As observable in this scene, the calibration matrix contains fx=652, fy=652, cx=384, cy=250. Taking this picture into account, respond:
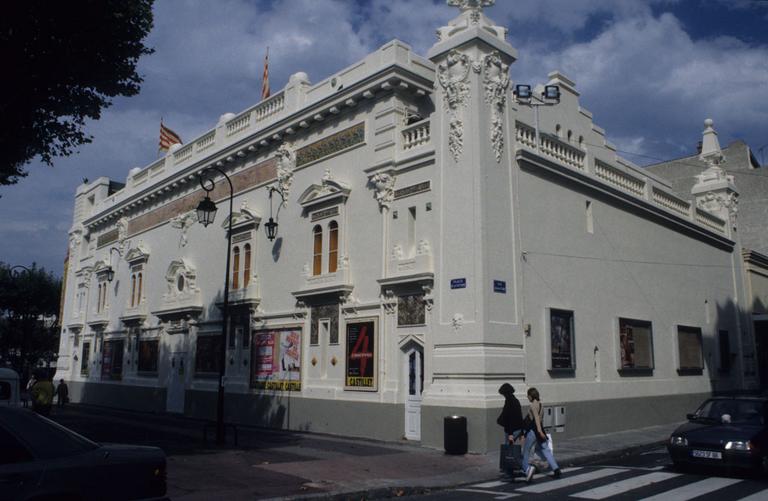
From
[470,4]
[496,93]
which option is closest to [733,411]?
[496,93]

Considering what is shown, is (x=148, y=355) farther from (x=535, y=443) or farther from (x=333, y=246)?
(x=535, y=443)

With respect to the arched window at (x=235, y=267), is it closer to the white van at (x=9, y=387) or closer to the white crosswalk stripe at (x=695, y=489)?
the white van at (x=9, y=387)

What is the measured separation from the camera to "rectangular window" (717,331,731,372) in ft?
87.2

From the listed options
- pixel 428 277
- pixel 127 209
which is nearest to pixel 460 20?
pixel 428 277

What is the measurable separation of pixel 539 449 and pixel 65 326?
3809cm

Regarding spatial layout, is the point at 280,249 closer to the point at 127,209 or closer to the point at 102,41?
the point at 102,41

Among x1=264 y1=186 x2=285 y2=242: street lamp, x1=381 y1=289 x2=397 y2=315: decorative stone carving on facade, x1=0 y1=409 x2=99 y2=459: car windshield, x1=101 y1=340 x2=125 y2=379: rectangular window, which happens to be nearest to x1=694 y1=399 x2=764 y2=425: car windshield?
x1=381 y1=289 x2=397 y2=315: decorative stone carving on facade

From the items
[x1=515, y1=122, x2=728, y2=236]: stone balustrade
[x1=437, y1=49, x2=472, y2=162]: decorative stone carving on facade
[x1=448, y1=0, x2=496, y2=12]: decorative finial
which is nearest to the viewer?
[x1=437, y1=49, x2=472, y2=162]: decorative stone carving on facade

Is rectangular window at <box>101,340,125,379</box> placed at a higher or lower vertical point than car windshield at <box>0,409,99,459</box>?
higher

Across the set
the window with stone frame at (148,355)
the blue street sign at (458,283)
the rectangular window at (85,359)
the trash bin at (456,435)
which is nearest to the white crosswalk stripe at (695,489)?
the trash bin at (456,435)

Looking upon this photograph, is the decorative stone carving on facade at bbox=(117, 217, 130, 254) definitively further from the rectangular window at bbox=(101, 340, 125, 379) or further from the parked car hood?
the parked car hood

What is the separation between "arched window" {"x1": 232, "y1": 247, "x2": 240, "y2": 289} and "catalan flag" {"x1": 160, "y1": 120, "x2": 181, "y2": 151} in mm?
11684

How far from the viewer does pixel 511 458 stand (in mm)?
11844

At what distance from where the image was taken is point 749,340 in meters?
28.4
